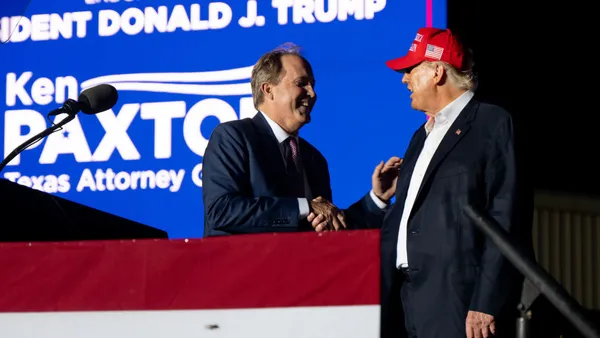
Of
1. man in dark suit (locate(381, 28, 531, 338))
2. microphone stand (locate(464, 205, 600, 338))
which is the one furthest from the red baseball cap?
microphone stand (locate(464, 205, 600, 338))

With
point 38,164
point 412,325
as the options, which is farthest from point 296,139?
point 38,164

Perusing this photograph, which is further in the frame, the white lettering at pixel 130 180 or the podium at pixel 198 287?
the white lettering at pixel 130 180

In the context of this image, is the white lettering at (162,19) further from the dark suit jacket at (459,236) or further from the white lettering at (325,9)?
the dark suit jacket at (459,236)

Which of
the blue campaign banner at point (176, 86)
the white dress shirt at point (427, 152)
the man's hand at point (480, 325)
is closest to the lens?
the man's hand at point (480, 325)

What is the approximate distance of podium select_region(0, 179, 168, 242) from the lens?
9.29 ft

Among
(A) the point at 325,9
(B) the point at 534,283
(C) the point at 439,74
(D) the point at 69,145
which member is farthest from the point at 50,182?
(B) the point at 534,283

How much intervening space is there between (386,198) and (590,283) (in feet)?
9.49

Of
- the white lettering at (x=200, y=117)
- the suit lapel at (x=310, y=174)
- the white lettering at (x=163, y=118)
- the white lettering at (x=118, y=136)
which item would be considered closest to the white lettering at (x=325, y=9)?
the white lettering at (x=200, y=117)

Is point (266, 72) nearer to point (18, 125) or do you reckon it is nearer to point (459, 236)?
point (459, 236)

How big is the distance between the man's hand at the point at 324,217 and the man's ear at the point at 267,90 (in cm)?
47

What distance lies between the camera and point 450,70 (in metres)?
2.66

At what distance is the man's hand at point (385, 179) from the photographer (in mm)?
3049

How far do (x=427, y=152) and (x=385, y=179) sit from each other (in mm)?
586

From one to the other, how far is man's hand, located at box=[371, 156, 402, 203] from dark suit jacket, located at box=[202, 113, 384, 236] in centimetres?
10
